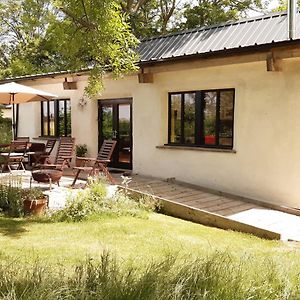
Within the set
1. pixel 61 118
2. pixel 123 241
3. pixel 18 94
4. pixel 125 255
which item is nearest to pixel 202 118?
pixel 123 241

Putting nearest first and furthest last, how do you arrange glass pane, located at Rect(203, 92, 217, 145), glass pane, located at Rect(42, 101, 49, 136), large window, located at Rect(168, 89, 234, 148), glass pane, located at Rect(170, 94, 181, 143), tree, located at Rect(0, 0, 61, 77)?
large window, located at Rect(168, 89, 234, 148) → glass pane, located at Rect(203, 92, 217, 145) → glass pane, located at Rect(170, 94, 181, 143) → glass pane, located at Rect(42, 101, 49, 136) → tree, located at Rect(0, 0, 61, 77)

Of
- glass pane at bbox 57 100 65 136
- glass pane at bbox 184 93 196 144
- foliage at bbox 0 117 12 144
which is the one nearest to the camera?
glass pane at bbox 184 93 196 144

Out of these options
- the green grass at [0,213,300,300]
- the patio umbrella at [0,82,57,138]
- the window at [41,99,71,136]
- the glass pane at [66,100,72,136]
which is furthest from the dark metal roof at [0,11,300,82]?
the green grass at [0,213,300,300]

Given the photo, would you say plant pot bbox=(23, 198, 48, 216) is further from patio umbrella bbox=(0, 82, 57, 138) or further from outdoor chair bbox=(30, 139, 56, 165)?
outdoor chair bbox=(30, 139, 56, 165)

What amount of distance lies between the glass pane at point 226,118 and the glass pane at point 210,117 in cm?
23

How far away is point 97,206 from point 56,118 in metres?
8.72

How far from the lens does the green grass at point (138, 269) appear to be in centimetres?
279

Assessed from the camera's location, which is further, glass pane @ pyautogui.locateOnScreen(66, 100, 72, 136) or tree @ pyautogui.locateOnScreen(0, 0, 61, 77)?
tree @ pyautogui.locateOnScreen(0, 0, 61, 77)

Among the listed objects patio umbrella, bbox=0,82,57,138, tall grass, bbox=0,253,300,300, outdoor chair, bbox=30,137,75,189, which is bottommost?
tall grass, bbox=0,253,300,300

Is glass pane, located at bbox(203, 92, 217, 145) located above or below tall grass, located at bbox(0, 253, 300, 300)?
above

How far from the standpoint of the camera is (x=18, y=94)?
12.0 metres

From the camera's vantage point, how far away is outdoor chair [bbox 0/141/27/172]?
38.5ft

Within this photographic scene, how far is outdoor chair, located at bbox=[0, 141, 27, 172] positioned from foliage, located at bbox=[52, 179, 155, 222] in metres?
4.84

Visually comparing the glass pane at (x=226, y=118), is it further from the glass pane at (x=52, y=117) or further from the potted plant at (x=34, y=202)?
the glass pane at (x=52, y=117)
